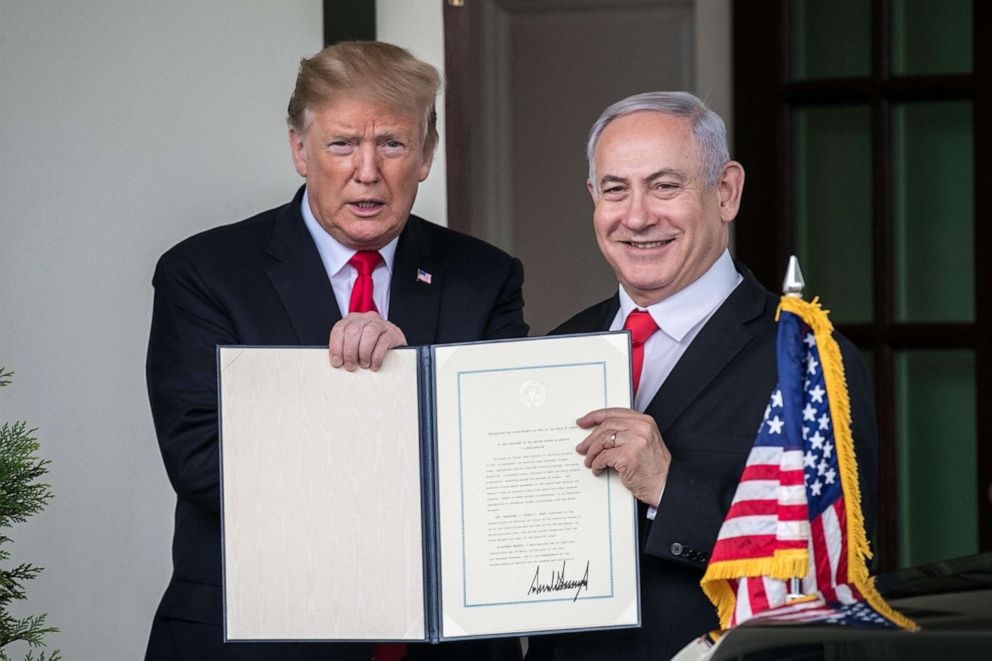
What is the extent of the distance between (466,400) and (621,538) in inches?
13.4

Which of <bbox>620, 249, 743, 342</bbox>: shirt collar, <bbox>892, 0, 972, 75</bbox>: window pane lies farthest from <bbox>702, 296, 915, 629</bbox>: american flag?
<bbox>892, 0, 972, 75</bbox>: window pane

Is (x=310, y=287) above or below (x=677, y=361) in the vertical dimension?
above

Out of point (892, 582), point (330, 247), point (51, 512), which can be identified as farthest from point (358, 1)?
point (892, 582)

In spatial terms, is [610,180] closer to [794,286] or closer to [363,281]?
[794,286]

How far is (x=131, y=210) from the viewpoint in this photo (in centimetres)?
403

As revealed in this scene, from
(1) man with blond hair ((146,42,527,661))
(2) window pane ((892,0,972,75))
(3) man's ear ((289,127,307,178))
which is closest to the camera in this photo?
(1) man with blond hair ((146,42,527,661))

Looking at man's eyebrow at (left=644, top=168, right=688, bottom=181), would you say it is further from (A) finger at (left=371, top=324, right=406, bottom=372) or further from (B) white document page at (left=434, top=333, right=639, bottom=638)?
(A) finger at (left=371, top=324, right=406, bottom=372)

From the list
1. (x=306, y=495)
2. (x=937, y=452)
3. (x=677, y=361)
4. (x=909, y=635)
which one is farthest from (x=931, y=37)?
(x=909, y=635)

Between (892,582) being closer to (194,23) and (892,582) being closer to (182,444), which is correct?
(182,444)

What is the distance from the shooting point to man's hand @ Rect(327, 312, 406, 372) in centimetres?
252

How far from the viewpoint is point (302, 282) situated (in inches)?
115

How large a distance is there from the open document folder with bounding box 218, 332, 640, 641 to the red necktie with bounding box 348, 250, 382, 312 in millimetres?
399

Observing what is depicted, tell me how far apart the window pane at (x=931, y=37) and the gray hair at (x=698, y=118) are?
242 cm

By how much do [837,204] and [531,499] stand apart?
9.25 feet
